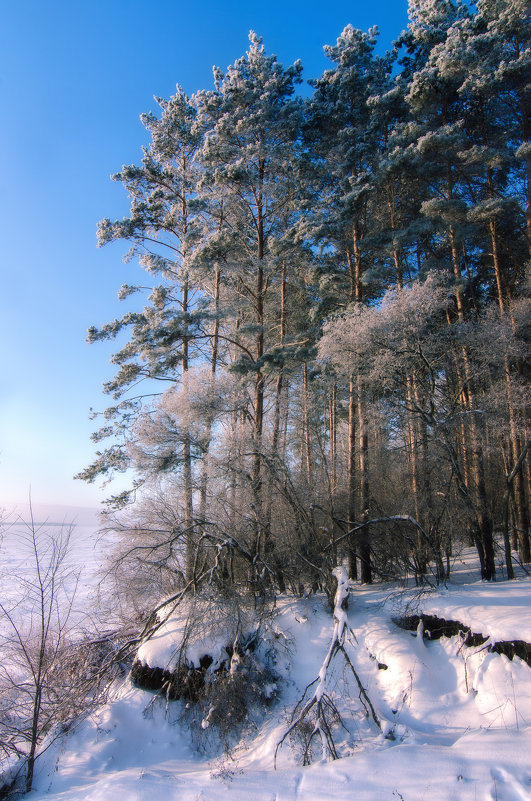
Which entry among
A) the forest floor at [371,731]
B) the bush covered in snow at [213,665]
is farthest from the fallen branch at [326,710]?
the bush covered in snow at [213,665]

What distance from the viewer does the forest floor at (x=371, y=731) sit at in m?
6.33

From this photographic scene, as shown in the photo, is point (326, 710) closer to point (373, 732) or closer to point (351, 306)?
point (373, 732)

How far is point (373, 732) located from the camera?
8.26 meters

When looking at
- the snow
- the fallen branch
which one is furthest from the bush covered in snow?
the snow

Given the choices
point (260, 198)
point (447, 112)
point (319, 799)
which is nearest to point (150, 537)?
point (319, 799)

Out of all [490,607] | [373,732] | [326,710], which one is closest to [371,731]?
[373,732]

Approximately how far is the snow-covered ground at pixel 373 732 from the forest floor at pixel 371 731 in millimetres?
22

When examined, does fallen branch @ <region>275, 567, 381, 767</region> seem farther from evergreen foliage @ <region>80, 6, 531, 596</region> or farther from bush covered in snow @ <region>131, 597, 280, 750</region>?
evergreen foliage @ <region>80, 6, 531, 596</region>

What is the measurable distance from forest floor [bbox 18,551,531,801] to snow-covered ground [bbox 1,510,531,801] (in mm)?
22

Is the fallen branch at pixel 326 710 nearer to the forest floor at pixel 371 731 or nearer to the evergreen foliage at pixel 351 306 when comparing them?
the forest floor at pixel 371 731

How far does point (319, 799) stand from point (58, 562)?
22.3 feet

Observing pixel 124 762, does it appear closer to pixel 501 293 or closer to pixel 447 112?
pixel 501 293

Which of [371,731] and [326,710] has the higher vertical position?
[326,710]

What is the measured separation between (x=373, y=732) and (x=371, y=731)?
50 mm
